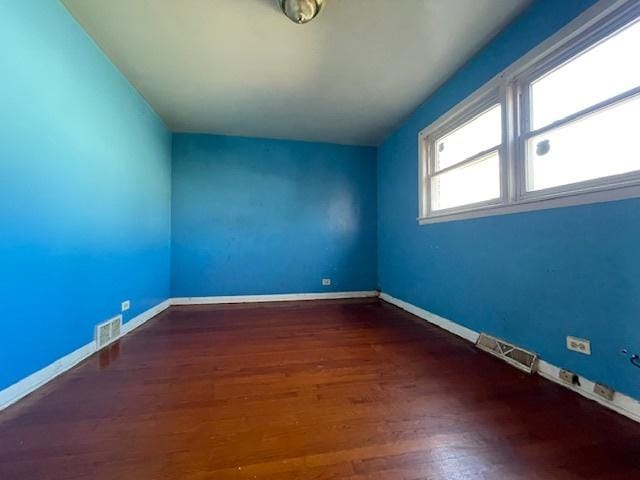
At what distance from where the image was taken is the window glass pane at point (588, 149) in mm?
1342

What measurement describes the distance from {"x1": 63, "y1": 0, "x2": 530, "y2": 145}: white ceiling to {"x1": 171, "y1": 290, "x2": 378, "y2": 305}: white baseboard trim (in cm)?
257

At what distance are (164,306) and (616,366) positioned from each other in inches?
171

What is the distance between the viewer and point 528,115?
1867 mm

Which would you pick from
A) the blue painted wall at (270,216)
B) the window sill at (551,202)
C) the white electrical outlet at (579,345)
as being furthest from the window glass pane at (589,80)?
the blue painted wall at (270,216)

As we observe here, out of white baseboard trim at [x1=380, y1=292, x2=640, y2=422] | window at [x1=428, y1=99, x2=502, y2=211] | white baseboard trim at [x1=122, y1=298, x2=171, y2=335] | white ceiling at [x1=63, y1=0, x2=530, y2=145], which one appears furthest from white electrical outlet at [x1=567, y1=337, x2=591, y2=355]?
white baseboard trim at [x1=122, y1=298, x2=171, y2=335]

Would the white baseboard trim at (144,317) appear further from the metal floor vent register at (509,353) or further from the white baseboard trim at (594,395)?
the white baseboard trim at (594,395)

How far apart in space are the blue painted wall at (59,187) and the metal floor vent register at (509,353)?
3122 millimetres

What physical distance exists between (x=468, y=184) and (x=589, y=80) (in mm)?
1074

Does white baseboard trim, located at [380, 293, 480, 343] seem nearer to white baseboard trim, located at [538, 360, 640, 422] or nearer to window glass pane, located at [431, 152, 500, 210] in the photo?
white baseboard trim, located at [538, 360, 640, 422]

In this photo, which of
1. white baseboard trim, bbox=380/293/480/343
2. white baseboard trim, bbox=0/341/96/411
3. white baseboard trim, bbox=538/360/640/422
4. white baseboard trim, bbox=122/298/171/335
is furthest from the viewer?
white baseboard trim, bbox=122/298/171/335

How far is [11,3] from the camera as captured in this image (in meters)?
1.36

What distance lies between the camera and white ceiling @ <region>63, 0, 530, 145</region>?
1.76 metres

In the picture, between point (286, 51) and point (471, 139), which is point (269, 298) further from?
point (471, 139)

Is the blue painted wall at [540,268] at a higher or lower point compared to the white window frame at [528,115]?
lower
